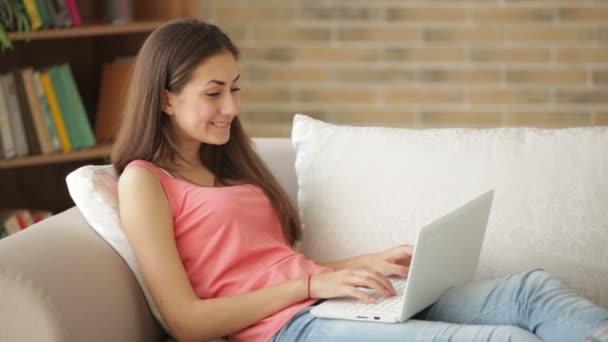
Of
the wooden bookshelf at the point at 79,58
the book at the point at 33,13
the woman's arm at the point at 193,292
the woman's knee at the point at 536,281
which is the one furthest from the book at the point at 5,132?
the woman's knee at the point at 536,281

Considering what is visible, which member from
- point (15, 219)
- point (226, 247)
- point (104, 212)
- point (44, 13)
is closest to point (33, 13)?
point (44, 13)

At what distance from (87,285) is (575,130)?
1062mm

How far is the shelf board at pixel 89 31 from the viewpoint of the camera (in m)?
2.97

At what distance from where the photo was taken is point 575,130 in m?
2.10

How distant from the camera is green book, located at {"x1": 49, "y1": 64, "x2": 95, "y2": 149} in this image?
10.1 feet

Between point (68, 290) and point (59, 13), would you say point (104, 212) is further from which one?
point (59, 13)

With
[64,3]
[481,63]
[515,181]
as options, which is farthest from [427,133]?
[481,63]

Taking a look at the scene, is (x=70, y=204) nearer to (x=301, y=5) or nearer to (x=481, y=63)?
(x=301, y=5)

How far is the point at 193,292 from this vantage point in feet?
5.84

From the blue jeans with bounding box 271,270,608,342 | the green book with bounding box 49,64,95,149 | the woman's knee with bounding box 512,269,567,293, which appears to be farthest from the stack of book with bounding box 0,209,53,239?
the woman's knee with bounding box 512,269,567,293

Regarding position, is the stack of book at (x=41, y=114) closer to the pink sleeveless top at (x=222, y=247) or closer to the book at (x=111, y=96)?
the book at (x=111, y=96)

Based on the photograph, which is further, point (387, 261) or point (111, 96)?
point (111, 96)

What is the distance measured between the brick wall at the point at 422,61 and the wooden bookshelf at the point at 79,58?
0.55 metres

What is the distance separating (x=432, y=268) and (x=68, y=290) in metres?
0.60
